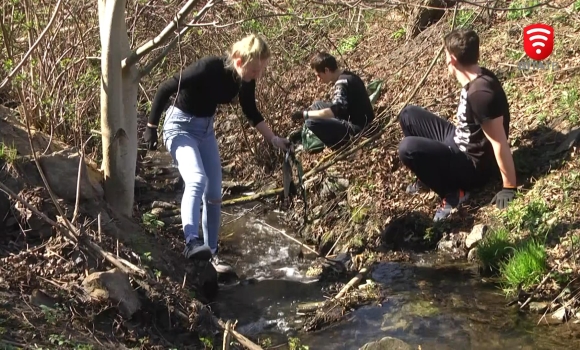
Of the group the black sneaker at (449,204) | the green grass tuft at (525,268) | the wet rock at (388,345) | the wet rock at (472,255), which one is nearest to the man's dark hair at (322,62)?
the black sneaker at (449,204)

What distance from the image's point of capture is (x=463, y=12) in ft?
31.2

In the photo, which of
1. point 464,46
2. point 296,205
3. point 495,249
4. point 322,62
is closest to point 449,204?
point 495,249

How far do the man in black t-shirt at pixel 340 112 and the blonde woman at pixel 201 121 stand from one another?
210cm

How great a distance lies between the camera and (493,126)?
556 cm

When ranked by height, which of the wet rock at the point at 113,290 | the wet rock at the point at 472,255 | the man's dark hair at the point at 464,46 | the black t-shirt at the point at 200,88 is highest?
the man's dark hair at the point at 464,46

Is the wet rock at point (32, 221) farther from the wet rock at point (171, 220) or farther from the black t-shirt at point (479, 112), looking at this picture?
the black t-shirt at point (479, 112)

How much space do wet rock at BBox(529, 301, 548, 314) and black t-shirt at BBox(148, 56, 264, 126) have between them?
2.60 metres

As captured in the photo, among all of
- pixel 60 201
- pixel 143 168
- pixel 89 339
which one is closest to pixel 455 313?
pixel 89 339

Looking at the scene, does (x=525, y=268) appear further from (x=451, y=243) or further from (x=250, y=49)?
(x=250, y=49)

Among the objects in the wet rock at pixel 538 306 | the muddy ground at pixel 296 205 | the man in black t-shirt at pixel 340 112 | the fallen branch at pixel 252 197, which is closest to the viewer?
the muddy ground at pixel 296 205

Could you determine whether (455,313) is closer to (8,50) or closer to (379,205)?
(379,205)

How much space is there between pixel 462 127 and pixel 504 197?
697mm

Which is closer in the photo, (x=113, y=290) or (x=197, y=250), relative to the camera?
(x=113, y=290)

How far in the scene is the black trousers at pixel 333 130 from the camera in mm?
7566
